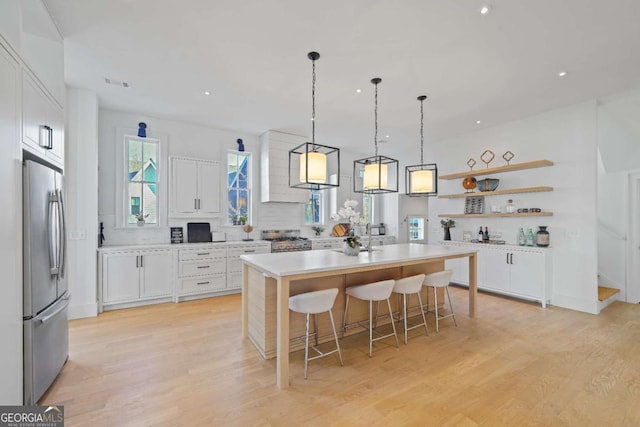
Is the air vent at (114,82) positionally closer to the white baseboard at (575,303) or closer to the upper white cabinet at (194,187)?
the upper white cabinet at (194,187)

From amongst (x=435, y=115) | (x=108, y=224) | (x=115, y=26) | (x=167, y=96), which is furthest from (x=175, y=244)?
(x=435, y=115)

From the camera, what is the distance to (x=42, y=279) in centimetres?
205

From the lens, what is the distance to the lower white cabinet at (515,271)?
416 cm

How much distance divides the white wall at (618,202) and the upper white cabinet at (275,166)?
490cm

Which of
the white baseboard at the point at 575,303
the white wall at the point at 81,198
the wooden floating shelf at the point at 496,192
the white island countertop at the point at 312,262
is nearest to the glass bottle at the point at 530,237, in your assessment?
the wooden floating shelf at the point at 496,192

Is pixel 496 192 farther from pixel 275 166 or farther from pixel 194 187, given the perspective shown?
pixel 194 187

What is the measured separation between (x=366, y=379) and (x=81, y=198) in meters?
4.02

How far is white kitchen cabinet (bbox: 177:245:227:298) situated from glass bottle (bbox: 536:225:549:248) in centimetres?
494

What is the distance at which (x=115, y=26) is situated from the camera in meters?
2.41

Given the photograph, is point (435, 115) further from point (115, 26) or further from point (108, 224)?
point (108, 224)

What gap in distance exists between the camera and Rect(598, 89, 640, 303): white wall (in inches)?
174

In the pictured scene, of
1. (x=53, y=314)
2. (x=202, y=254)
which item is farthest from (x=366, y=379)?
(x=202, y=254)

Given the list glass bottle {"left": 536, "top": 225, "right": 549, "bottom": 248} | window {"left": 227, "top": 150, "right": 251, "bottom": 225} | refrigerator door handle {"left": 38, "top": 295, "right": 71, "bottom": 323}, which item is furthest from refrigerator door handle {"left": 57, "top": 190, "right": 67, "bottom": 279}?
glass bottle {"left": 536, "top": 225, "right": 549, "bottom": 248}

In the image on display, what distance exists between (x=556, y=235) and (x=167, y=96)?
233 inches
